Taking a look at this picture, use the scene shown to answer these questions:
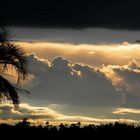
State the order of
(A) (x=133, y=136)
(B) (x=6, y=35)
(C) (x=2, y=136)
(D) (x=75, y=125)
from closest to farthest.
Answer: (C) (x=2, y=136) < (A) (x=133, y=136) < (D) (x=75, y=125) < (B) (x=6, y=35)

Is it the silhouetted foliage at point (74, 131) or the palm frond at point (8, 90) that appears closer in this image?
the silhouetted foliage at point (74, 131)

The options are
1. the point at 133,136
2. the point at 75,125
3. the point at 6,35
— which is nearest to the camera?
the point at 133,136

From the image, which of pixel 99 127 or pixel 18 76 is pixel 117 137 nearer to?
pixel 99 127

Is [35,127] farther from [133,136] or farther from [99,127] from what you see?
[133,136]

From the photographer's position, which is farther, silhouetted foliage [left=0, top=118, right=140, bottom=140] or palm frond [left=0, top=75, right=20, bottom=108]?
palm frond [left=0, top=75, right=20, bottom=108]

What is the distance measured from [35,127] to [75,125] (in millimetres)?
1441

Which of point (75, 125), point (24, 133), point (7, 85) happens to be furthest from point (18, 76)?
point (24, 133)

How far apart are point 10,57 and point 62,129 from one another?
7.32 m

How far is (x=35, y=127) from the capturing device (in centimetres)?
1306

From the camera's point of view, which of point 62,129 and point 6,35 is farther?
point 6,35

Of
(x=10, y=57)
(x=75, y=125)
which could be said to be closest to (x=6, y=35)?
(x=10, y=57)

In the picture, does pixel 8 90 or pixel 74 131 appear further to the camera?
pixel 8 90

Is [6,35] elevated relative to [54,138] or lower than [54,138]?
elevated

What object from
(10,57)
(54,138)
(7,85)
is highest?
(10,57)
